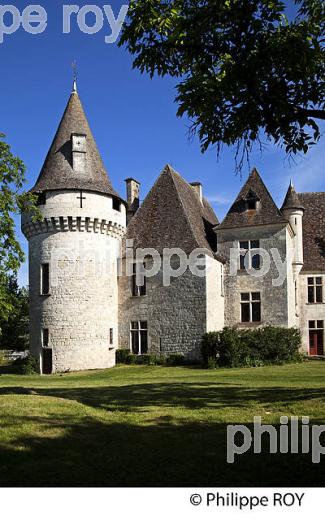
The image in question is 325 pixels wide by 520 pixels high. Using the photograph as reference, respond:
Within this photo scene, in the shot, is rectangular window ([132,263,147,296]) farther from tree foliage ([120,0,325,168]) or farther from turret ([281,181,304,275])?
tree foliage ([120,0,325,168])

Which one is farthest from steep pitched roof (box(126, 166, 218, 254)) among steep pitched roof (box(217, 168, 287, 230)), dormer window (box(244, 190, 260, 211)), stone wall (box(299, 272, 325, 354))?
stone wall (box(299, 272, 325, 354))

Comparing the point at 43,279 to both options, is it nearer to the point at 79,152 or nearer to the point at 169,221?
the point at 79,152

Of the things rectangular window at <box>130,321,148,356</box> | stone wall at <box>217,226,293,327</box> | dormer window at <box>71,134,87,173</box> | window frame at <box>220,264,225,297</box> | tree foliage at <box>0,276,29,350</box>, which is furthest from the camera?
tree foliage at <box>0,276,29,350</box>

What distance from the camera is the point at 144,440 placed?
27.2 feet

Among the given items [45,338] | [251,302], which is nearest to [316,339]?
Answer: [251,302]

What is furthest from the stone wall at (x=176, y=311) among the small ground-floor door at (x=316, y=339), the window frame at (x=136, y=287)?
the small ground-floor door at (x=316, y=339)

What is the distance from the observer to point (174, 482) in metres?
6.20

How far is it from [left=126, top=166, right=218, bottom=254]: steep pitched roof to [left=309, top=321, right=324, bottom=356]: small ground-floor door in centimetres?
869

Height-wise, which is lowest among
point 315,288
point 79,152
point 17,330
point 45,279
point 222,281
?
point 17,330

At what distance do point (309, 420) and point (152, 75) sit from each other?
7.10 metres

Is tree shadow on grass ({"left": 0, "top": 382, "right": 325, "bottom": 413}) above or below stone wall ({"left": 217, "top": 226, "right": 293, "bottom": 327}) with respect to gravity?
below

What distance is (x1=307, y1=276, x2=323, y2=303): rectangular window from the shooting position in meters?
36.1

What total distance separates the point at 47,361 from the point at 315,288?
17.6 meters

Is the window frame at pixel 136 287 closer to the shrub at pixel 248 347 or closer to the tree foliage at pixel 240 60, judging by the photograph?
the shrub at pixel 248 347
